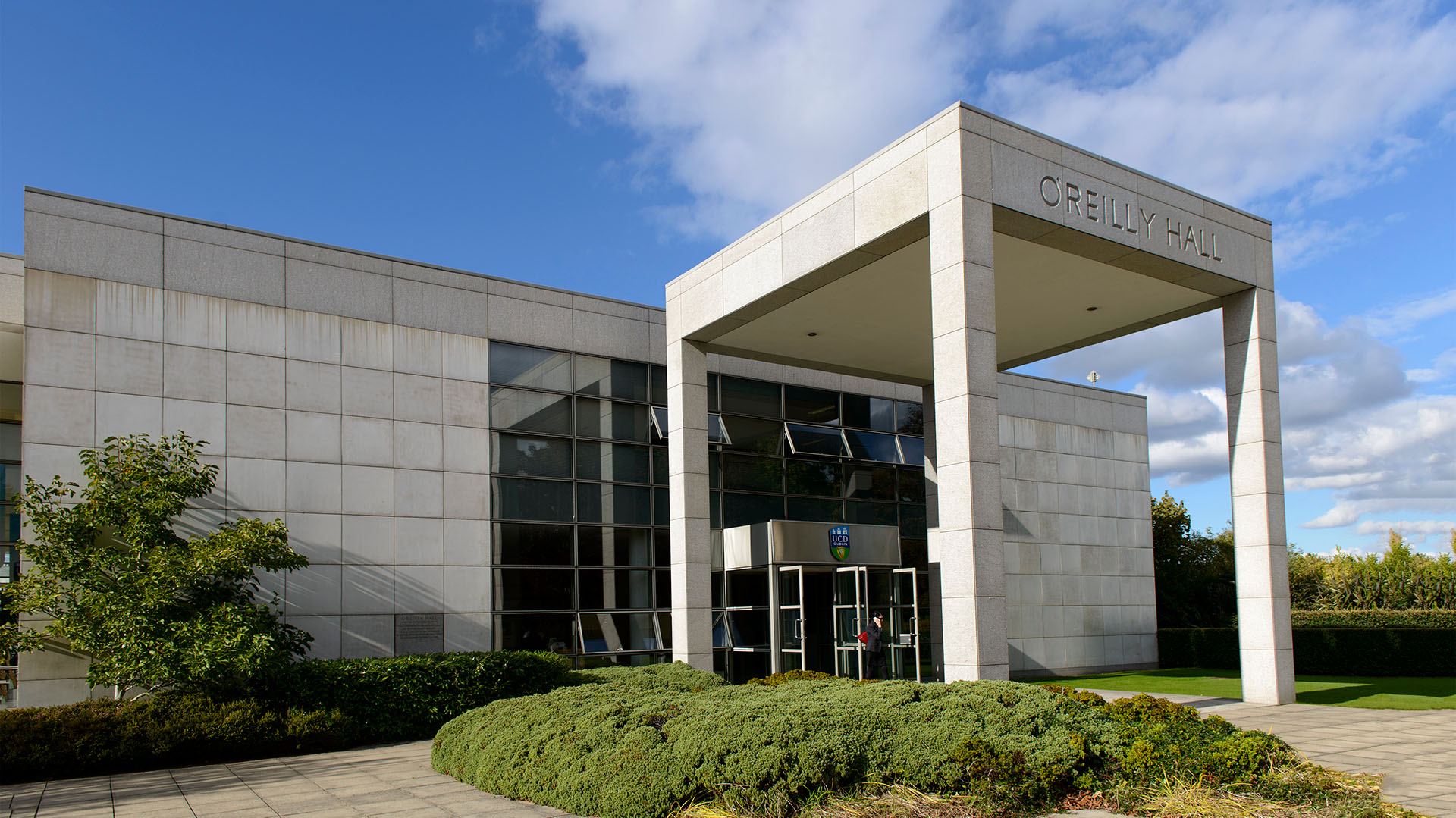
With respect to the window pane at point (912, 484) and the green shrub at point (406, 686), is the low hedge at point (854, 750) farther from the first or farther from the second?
the window pane at point (912, 484)

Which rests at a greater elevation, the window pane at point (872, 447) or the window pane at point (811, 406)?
the window pane at point (811, 406)

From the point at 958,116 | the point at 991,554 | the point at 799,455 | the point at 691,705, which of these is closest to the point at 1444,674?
the point at 799,455

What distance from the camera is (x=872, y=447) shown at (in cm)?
2520

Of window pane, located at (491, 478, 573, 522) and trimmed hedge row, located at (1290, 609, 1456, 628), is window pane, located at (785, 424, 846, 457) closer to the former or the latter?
window pane, located at (491, 478, 573, 522)

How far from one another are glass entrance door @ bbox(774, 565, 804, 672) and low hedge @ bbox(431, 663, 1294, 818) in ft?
29.6

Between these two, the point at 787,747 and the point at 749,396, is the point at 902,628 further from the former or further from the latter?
the point at 787,747

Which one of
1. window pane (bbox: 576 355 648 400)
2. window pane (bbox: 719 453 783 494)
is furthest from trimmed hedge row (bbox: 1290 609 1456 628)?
window pane (bbox: 576 355 648 400)

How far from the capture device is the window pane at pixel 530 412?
65.1ft

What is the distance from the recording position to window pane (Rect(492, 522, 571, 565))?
19391mm

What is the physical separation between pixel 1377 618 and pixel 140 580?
31865 millimetres

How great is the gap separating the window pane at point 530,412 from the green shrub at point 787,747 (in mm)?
8985

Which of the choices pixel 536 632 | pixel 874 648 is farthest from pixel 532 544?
pixel 874 648

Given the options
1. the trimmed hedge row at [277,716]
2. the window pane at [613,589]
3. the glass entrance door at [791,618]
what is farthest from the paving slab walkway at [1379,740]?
the trimmed hedge row at [277,716]

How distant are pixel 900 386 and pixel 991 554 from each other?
13.5m
